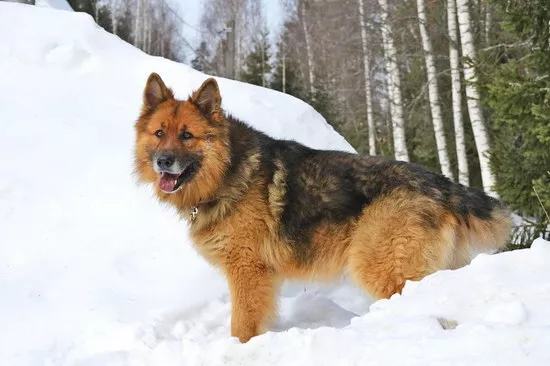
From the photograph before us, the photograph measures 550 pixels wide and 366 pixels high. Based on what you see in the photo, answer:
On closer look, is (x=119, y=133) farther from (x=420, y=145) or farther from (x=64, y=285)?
(x=420, y=145)

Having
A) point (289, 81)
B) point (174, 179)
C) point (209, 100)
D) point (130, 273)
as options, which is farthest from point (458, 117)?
point (289, 81)

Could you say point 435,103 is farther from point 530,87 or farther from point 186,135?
point 186,135

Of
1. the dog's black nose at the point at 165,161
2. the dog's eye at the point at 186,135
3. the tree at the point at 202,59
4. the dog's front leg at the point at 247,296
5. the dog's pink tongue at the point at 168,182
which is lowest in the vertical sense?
the dog's front leg at the point at 247,296

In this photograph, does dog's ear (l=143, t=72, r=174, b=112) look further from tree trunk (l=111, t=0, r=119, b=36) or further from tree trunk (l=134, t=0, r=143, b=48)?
tree trunk (l=134, t=0, r=143, b=48)

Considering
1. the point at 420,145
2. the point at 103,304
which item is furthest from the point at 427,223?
the point at 420,145

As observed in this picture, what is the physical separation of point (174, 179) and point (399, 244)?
201cm

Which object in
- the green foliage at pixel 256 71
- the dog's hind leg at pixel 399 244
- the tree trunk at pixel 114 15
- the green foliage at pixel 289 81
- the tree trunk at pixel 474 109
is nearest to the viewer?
the dog's hind leg at pixel 399 244

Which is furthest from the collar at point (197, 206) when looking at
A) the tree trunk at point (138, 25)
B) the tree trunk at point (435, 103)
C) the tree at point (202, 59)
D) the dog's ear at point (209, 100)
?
the tree at point (202, 59)

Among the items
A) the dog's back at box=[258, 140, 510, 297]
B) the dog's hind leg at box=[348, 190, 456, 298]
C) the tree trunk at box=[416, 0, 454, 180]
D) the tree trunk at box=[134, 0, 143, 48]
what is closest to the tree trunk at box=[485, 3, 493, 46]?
the tree trunk at box=[416, 0, 454, 180]

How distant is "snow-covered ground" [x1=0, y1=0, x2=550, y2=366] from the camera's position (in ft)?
8.36

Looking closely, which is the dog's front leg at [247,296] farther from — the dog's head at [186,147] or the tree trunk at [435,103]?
the tree trunk at [435,103]

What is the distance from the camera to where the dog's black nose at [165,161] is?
3.94m

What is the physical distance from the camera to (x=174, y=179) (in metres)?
4.10

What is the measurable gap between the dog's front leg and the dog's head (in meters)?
0.72
